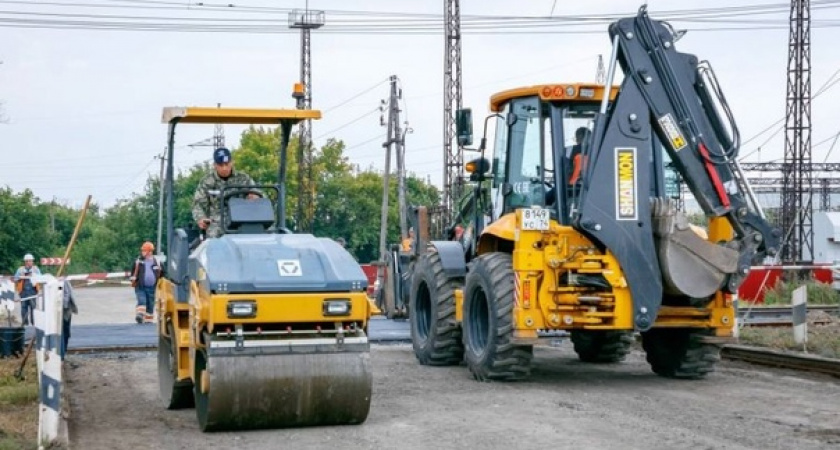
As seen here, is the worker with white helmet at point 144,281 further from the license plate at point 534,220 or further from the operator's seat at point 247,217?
the operator's seat at point 247,217

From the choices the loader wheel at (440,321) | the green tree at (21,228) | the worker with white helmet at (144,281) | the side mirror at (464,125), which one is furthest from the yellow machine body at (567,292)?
the green tree at (21,228)

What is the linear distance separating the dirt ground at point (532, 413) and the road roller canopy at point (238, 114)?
257 cm

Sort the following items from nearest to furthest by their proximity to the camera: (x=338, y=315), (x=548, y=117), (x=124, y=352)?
1. (x=338, y=315)
2. (x=548, y=117)
3. (x=124, y=352)

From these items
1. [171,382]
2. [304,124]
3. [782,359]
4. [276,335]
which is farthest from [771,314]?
[304,124]

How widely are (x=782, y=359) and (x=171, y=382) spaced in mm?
7343

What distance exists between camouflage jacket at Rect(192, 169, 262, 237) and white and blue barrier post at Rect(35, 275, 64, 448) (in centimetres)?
188

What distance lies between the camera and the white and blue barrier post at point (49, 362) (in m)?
8.59

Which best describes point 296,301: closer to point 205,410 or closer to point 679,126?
point 205,410

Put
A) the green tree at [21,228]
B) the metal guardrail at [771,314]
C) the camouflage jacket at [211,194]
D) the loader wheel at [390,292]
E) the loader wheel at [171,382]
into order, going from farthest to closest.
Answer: the green tree at [21,228]
the loader wheel at [390,292]
the metal guardrail at [771,314]
the camouflage jacket at [211,194]
the loader wheel at [171,382]

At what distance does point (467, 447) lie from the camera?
8.85m

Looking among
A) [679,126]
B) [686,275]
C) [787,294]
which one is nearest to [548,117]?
[679,126]

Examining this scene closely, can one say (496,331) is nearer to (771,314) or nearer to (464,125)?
(464,125)

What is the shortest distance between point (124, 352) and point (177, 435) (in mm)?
7803

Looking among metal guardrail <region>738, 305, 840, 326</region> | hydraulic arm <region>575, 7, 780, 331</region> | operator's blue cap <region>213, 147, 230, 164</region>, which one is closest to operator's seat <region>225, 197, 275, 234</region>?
operator's blue cap <region>213, 147, 230, 164</region>
